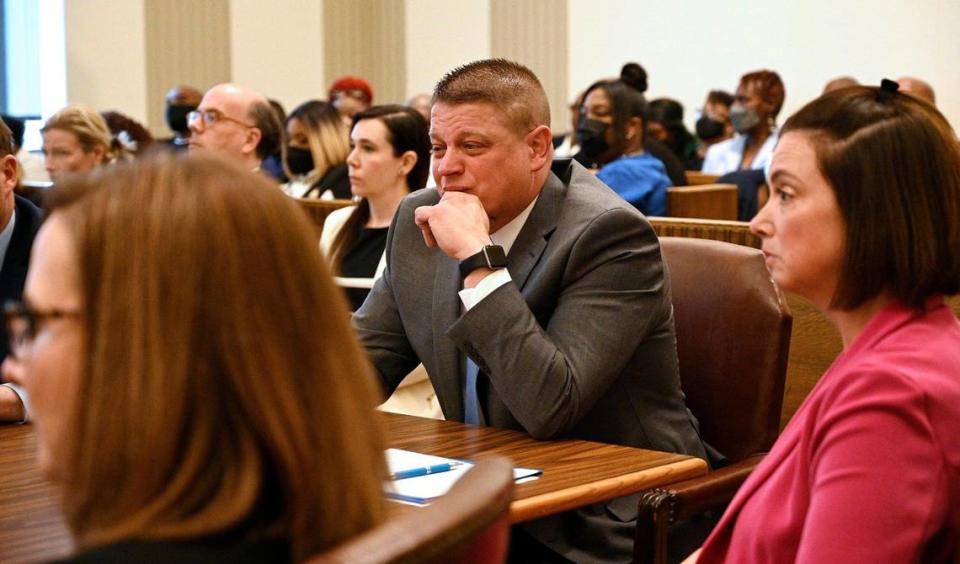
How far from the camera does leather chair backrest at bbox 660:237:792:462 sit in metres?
2.28

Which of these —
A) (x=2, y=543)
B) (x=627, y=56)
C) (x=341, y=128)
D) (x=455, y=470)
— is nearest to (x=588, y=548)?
(x=455, y=470)

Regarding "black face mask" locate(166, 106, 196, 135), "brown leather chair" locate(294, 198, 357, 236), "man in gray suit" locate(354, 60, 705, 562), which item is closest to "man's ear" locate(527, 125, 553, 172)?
"man in gray suit" locate(354, 60, 705, 562)

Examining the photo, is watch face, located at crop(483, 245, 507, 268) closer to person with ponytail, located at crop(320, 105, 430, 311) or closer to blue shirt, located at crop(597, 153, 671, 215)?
person with ponytail, located at crop(320, 105, 430, 311)

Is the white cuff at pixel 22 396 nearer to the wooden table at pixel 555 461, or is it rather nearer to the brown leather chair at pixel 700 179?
the wooden table at pixel 555 461

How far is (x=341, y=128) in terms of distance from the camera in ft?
20.9

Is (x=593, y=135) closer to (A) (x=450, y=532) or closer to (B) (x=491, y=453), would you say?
(B) (x=491, y=453)

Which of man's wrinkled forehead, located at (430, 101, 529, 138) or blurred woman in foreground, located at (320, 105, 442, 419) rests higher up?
man's wrinkled forehead, located at (430, 101, 529, 138)

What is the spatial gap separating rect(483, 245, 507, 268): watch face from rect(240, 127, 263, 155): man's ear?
11.2 ft

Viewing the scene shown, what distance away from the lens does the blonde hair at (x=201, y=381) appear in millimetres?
824

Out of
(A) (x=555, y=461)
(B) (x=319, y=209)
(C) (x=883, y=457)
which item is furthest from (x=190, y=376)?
(B) (x=319, y=209)

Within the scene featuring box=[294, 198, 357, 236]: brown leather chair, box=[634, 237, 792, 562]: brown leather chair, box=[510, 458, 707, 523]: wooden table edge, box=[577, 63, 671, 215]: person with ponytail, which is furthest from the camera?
box=[577, 63, 671, 215]: person with ponytail

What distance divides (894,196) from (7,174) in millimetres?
1836

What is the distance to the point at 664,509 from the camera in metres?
1.91

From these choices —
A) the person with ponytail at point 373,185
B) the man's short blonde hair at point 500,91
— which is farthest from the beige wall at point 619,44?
the man's short blonde hair at point 500,91
